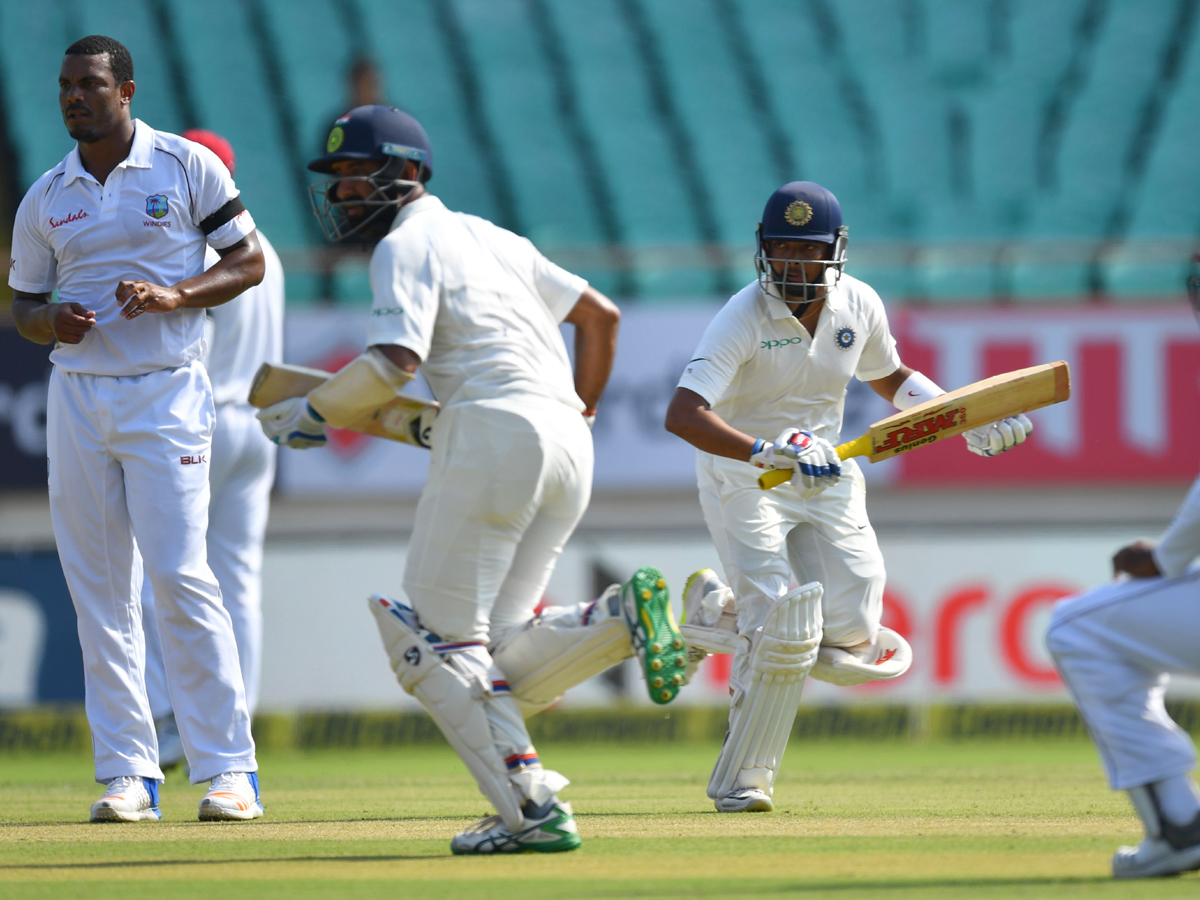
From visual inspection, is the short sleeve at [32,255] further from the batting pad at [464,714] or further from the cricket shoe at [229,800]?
the batting pad at [464,714]

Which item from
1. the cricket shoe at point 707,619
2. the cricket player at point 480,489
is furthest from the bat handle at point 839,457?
the cricket player at point 480,489

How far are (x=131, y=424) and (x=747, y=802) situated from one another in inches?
74.2

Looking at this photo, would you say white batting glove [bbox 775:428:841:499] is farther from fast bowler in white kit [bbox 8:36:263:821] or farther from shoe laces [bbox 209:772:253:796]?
shoe laces [bbox 209:772:253:796]

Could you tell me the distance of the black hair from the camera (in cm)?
409

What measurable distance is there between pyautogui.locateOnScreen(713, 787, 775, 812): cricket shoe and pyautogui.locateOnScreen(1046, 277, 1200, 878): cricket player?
1.35 metres

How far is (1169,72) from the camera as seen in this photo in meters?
11.3

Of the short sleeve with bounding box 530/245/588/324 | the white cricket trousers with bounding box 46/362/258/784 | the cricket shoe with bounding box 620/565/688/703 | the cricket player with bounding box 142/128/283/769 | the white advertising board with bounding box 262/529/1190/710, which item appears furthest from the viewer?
the white advertising board with bounding box 262/529/1190/710

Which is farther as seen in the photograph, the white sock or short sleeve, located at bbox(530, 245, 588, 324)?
short sleeve, located at bbox(530, 245, 588, 324)

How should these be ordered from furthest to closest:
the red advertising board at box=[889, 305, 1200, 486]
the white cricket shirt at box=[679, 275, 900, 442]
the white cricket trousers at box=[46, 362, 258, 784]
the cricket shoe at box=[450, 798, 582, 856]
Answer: the red advertising board at box=[889, 305, 1200, 486]
the white cricket shirt at box=[679, 275, 900, 442]
the white cricket trousers at box=[46, 362, 258, 784]
the cricket shoe at box=[450, 798, 582, 856]

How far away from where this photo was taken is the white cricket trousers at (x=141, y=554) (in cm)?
408

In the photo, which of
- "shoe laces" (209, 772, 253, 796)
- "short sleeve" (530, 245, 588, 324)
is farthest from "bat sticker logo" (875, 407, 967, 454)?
"shoe laces" (209, 772, 253, 796)

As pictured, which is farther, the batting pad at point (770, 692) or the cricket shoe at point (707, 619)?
the cricket shoe at point (707, 619)

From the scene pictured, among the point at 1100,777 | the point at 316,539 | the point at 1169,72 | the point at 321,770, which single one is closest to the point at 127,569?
the point at 321,770

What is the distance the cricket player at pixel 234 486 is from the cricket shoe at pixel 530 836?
2.01m
